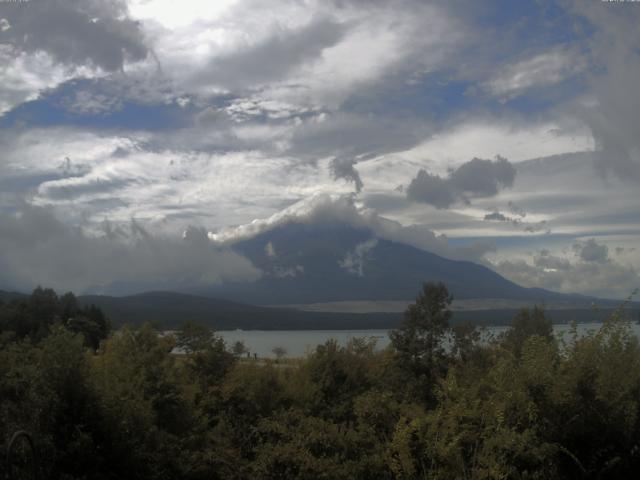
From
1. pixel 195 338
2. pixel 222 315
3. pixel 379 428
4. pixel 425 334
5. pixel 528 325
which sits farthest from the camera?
pixel 222 315

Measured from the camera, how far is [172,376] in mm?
14969

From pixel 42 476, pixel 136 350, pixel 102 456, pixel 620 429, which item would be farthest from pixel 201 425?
pixel 620 429

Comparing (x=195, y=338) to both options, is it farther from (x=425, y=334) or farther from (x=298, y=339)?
(x=298, y=339)

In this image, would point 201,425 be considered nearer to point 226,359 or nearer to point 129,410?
point 129,410

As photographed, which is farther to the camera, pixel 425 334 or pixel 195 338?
pixel 425 334

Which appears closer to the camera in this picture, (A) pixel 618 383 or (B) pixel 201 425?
(A) pixel 618 383

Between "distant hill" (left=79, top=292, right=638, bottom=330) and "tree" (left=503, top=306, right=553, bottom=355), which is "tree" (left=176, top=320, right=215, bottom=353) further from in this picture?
"distant hill" (left=79, top=292, right=638, bottom=330)

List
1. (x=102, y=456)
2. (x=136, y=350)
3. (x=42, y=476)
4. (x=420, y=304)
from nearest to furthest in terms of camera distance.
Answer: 1. (x=42, y=476)
2. (x=102, y=456)
3. (x=136, y=350)
4. (x=420, y=304)

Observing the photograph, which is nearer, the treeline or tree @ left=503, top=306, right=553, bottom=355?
the treeline

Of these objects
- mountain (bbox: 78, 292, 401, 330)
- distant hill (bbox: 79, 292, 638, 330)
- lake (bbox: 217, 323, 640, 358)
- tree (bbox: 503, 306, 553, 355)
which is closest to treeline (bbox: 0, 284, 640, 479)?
lake (bbox: 217, 323, 640, 358)

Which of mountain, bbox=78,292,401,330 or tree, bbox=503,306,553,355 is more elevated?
tree, bbox=503,306,553,355

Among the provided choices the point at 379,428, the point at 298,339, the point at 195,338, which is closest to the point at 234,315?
the point at 298,339

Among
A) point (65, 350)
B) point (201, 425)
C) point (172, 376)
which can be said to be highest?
point (65, 350)

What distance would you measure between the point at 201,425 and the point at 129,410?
4.68 meters
